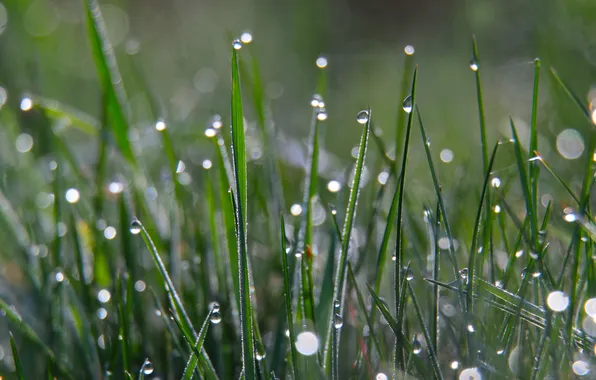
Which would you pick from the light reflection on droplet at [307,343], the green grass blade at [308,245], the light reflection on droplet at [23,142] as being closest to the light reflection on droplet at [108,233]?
the green grass blade at [308,245]

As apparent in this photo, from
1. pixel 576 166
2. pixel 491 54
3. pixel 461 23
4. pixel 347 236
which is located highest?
pixel 461 23

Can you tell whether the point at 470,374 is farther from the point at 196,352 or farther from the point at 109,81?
the point at 109,81

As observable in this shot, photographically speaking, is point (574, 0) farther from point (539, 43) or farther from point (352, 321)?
point (352, 321)

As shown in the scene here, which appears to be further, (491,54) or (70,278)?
(491,54)

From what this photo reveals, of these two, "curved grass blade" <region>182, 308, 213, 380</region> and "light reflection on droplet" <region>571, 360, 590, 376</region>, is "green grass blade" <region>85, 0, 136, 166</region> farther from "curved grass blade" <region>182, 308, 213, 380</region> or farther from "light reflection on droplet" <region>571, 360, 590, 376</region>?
"light reflection on droplet" <region>571, 360, 590, 376</region>

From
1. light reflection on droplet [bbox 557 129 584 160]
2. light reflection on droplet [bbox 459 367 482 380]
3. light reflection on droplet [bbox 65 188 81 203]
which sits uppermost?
light reflection on droplet [bbox 557 129 584 160]

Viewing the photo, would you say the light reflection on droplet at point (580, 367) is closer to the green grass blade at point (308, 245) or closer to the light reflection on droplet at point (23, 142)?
the green grass blade at point (308, 245)

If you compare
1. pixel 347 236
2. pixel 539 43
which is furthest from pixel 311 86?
pixel 347 236

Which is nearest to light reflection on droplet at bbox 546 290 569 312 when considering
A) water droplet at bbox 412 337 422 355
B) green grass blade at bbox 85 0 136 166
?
water droplet at bbox 412 337 422 355
